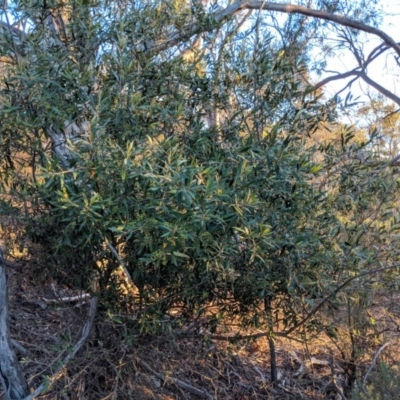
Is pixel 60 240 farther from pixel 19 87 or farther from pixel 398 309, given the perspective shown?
pixel 398 309

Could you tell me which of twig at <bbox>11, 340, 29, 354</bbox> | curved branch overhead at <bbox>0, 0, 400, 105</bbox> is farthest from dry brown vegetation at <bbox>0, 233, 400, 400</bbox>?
curved branch overhead at <bbox>0, 0, 400, 105</bbox>

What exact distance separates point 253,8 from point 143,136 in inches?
202

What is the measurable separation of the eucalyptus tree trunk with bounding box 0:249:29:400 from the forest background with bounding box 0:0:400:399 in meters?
0.01

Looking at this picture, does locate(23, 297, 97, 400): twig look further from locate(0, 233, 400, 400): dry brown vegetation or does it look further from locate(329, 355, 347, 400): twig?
locate(329, 355, 347, 400): twig

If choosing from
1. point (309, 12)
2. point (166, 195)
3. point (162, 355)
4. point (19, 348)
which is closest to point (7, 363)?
point (19, 348)

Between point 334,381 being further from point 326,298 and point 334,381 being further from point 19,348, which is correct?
point 19,348

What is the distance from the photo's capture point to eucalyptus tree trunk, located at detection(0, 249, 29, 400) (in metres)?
4.03

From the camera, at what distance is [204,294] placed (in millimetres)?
3842

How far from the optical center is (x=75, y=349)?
13.2 ft

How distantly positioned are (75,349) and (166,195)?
5.92 feet

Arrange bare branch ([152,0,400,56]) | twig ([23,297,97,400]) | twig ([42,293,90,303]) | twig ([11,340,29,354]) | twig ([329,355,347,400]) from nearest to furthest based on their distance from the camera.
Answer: twig ([23,297,97,400]) < twig ([42,293,90,303]) < twig ([11,340,29,354]) < twig ([329,355,347,400]) < bare branch ([152,0,400,56])

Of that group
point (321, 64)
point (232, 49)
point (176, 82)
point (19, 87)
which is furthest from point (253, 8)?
point (19, 87)

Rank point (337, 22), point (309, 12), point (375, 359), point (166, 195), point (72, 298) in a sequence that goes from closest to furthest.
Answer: point (166, 195) < point (72, 298) < point (375, 359) < point (309, 12) < point (337, 22)

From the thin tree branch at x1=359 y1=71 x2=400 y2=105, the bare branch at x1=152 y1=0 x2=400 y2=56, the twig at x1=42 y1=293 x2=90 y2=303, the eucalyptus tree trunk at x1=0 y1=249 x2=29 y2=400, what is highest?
the bare branch at x1=152 y1=0 x2=400 y2=56
